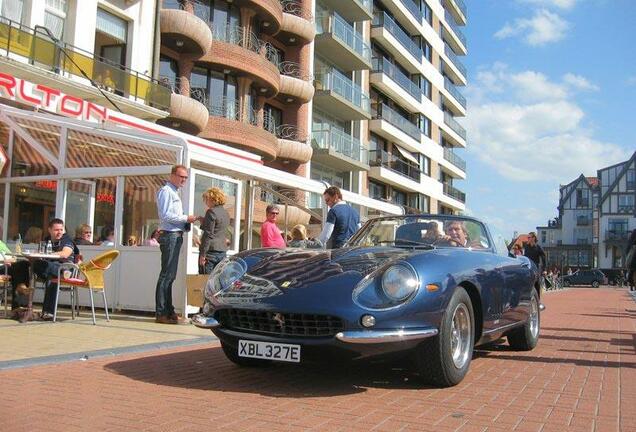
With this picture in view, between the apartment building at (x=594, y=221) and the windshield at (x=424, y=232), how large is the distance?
301 feet

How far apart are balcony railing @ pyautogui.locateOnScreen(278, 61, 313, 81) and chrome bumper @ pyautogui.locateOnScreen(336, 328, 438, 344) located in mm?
27235

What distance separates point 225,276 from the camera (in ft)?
16.7

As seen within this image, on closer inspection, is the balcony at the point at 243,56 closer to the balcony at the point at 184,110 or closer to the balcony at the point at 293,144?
the balcony at the point at 184,110

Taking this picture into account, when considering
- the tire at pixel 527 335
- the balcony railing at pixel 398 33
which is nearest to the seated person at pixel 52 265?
the tire at pixel 527 335

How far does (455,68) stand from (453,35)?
9.51 ft

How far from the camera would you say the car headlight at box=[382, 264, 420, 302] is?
4.39 metres

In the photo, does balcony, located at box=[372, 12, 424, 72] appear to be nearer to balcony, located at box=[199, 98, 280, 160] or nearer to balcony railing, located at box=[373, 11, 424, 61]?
balcony railing, located at box=[373, 11, 424, 61]

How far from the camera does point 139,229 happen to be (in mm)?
10188

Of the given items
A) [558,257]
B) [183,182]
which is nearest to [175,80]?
[183,182]

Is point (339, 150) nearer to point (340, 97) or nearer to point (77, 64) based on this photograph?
point (340, 97)

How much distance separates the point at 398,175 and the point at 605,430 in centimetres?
3850

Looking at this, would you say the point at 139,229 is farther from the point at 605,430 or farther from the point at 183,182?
the point at 605,430

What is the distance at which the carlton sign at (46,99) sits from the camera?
13203mm

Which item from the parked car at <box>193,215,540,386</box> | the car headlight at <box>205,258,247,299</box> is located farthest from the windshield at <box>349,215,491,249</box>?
the car headlight at <box>205,258,247,299</box>
